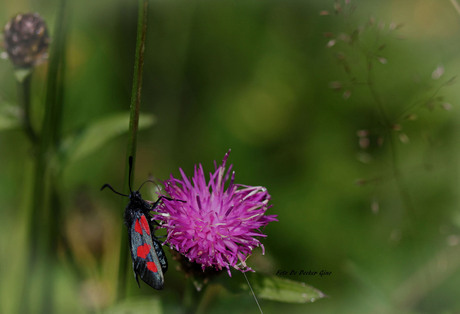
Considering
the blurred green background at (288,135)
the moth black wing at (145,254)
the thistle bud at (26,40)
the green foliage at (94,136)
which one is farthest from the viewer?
the blurred green background at (288,135)

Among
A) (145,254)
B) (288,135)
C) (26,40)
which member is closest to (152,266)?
(145,254)

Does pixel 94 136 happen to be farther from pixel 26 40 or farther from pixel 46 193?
pixel 26 40

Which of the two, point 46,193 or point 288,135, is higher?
point 288,135

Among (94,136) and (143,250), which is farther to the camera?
(94,136)

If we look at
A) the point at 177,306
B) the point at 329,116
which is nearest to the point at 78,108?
the point at 177,306

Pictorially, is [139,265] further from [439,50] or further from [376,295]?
[439,50]

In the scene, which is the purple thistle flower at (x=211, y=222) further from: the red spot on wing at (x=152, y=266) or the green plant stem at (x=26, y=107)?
the green plant stem at (x=26, y=107)

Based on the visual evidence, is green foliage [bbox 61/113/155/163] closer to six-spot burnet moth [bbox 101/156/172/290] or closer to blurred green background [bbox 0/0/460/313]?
blurred green background [bbox 0/0/460/313]

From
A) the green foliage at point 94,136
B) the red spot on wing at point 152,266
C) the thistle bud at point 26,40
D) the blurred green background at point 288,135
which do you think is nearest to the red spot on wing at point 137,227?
the red spot on wing at point 152,266
